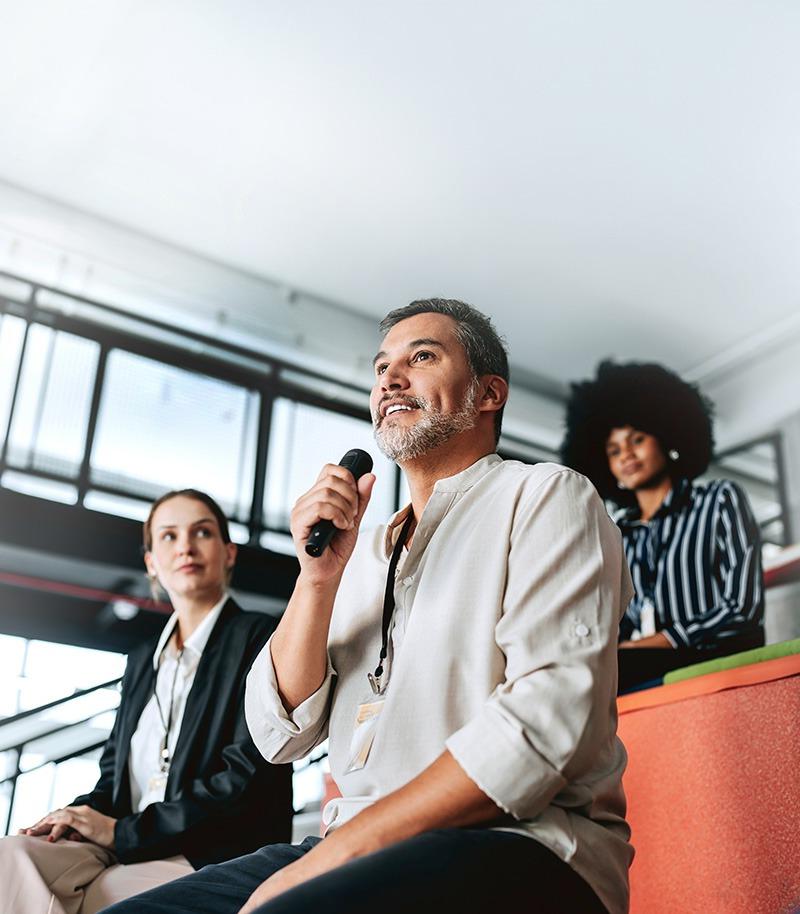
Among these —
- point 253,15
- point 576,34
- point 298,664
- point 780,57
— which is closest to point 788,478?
point 780,57

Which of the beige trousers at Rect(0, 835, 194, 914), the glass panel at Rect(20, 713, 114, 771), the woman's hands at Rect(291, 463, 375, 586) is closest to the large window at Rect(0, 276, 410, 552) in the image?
the glass panel at Rect(20, 713, 114, 771)

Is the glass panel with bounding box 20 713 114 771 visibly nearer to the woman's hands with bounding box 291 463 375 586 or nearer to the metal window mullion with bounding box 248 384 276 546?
the metal window mullion with bounding box 248 384 276 546

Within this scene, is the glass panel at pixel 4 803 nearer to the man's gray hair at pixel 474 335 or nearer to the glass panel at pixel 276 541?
the glass panel at pixel 276 541

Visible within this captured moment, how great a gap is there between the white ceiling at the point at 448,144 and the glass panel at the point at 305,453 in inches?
27.6

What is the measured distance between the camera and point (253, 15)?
3.74m

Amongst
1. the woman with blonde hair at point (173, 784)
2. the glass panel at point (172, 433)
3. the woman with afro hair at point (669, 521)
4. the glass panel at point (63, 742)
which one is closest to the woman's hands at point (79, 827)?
the woman with blonde hair at point (173, 784)

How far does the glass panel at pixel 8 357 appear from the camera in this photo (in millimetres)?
4543

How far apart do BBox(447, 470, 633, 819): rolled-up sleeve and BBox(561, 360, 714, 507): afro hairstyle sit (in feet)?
8.16

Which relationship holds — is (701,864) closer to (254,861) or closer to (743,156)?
(254,861)

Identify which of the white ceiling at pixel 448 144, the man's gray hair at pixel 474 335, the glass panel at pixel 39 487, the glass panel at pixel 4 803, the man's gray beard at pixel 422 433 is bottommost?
the glass panel at pixel 4 803

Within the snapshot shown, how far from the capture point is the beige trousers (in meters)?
1.85

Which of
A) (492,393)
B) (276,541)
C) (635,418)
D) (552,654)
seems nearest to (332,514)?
(552,654)

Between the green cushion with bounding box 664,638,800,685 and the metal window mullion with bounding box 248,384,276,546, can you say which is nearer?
the green cushion with bounding box 664,638,800,685

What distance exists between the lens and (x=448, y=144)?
174 inches
